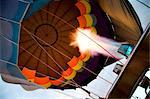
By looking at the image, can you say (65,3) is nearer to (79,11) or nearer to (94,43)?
(79,11)

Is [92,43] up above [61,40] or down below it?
above

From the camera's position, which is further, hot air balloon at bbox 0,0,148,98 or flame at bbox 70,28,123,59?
flame at bbox 70,28,123,59

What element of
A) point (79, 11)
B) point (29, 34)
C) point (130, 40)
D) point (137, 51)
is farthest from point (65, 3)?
point (137, 51)

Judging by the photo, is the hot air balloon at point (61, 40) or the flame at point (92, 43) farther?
the flame at point (92, 43)

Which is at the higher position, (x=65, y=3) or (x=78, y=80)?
(x=65, y=3)
